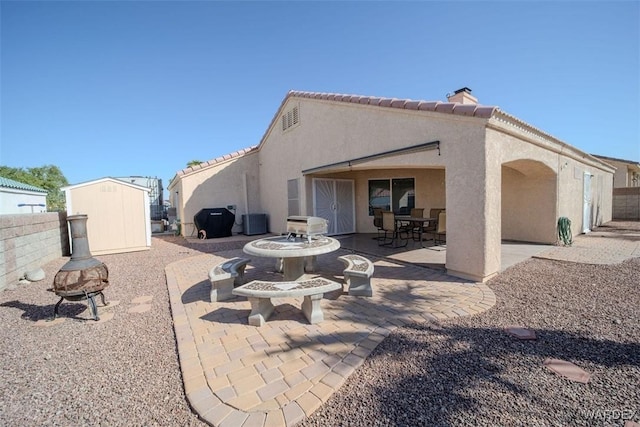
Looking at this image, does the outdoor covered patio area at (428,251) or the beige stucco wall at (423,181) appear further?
the beige stucco wall at (423,181)

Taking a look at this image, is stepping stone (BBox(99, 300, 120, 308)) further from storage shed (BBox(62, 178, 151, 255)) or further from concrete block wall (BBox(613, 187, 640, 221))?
concrete block wall (BBox(613, 187, 640, 221))

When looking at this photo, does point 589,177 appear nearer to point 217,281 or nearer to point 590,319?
point 590,319

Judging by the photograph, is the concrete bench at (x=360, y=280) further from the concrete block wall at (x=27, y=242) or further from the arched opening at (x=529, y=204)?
the concrete block wall at (x=27, y=242)

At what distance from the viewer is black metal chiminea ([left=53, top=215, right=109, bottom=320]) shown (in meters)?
3.66

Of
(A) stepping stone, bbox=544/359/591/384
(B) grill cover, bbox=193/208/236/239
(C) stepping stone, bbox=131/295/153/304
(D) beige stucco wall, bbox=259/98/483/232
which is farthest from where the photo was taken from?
(B) grill cover, bbox=193/208/236/239

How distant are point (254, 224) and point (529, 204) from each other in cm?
1082

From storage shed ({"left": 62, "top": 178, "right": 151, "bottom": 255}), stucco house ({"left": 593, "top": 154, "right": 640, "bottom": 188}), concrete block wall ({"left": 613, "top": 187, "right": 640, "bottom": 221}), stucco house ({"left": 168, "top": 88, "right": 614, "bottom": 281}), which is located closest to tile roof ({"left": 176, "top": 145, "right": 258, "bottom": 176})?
stucco house ({"left": 168, "top": 88, "right": 614, "bottom": 281})

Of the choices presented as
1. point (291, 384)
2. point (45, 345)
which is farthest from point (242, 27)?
point (291, 384)

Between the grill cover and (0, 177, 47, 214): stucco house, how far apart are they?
7466 millimetres

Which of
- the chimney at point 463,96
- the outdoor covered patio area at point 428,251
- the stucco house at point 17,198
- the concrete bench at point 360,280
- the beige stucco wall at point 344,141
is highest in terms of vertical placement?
the chimney at point 463,96

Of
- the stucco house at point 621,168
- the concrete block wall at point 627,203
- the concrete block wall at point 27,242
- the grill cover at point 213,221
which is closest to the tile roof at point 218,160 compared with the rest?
the grill cover at point 213,221

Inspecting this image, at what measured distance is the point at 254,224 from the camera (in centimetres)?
1282

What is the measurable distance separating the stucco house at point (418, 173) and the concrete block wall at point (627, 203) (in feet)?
8.70

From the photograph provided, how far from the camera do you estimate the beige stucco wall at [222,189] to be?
→ 12.6 metres
